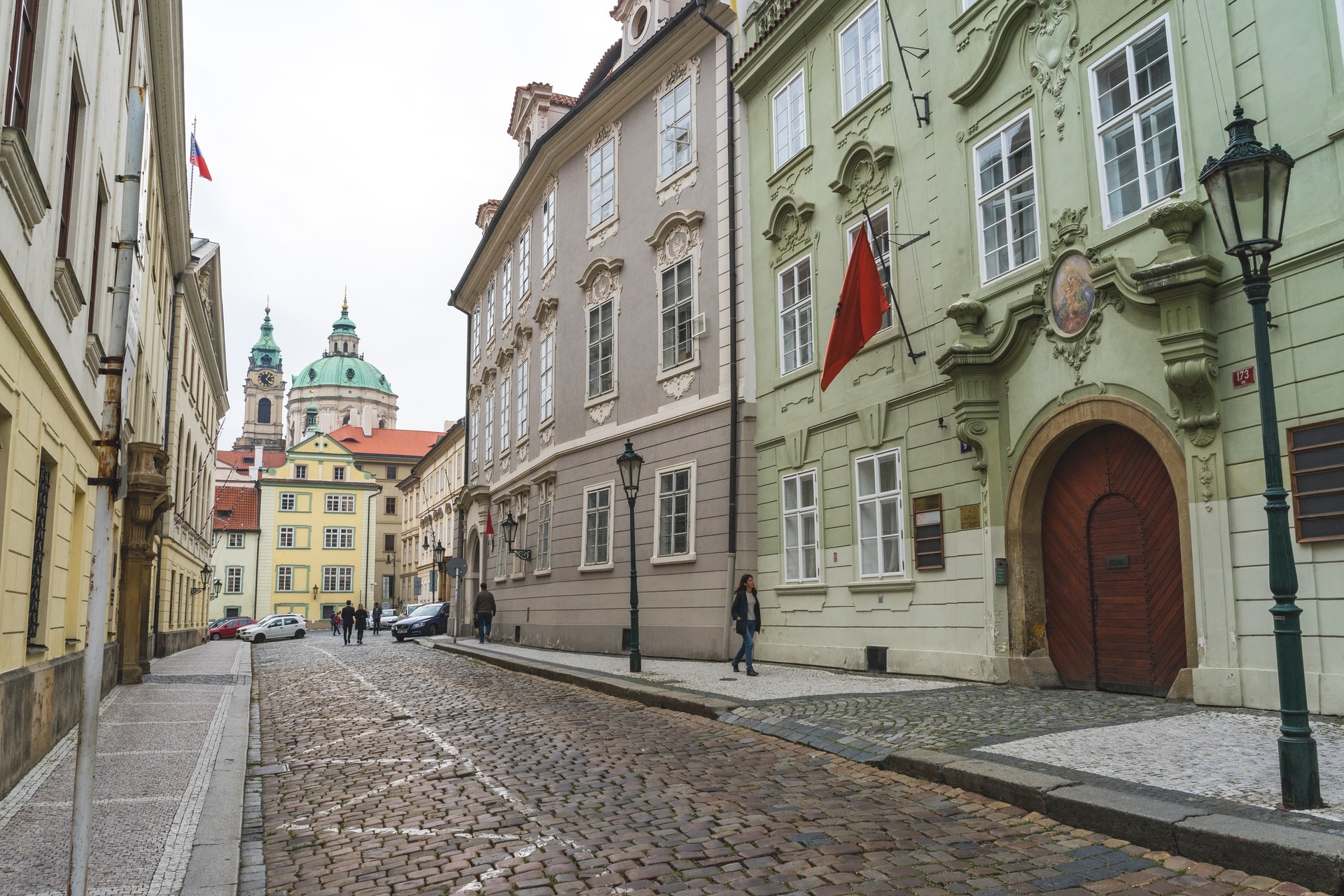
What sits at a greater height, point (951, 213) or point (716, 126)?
point (716, 126)

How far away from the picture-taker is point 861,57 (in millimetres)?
16203

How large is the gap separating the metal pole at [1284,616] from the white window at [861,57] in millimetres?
10747

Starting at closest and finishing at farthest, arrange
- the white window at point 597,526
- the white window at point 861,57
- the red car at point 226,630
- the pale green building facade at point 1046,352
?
the pale green building facade at point 1046,352, the white window at point 861,57, the white window at point 597,526, the red car at point 226,630

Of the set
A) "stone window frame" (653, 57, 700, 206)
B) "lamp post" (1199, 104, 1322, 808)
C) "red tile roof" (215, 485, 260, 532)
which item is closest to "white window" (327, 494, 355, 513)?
"red tile roof" (215, 485, 260, 532)

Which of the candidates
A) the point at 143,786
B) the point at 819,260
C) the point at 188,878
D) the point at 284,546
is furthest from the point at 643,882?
the point at 284,546

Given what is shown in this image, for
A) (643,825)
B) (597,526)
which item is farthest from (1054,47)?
(597,526)

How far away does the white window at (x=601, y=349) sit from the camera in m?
23.4

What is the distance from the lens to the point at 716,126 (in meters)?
20.0

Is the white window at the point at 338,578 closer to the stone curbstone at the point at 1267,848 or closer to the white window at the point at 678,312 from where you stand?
the white window at the point at 678,312

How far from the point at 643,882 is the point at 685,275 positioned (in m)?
16.5

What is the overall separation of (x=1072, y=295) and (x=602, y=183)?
48.4 ft

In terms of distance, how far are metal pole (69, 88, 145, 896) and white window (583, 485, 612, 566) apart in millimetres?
18355

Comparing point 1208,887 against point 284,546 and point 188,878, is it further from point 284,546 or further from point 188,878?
point 284,546

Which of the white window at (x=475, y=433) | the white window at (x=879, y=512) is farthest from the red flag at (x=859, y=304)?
the white window at (x=475, y=433)
